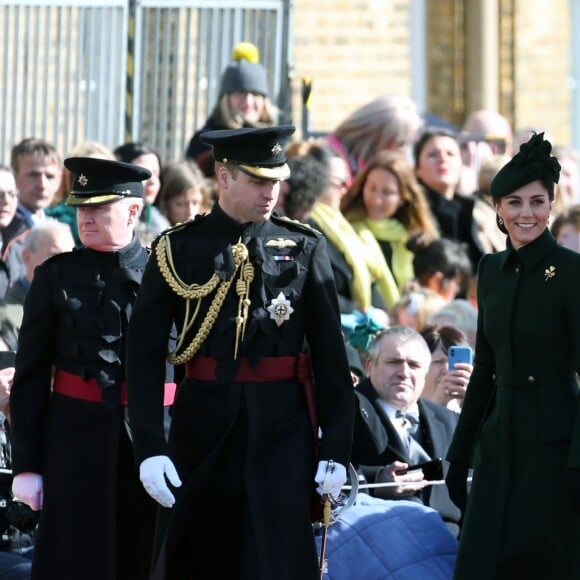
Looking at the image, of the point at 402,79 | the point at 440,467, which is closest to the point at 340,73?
the point at 402,79

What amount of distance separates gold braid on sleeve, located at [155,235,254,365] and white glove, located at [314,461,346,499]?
1.51 feet

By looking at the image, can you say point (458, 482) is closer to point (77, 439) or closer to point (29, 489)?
point (77, 439)

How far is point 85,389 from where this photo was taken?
670 centimetres

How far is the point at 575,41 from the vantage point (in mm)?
17344

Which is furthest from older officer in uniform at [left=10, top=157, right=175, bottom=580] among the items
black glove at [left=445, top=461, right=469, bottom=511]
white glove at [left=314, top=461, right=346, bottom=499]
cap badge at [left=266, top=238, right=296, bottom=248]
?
black glove at [left=445, top=461, right=469, bottom=511]

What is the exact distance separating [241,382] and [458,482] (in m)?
0.93

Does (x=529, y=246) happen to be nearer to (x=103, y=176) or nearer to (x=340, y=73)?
(x=103, y=176)

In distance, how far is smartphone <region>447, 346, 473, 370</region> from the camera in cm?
820

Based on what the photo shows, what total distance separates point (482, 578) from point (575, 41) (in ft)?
38.6

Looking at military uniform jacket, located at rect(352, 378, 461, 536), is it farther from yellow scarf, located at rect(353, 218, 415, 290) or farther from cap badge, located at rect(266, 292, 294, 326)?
yellow scarf, located at rect(353, 218, 415, 290)

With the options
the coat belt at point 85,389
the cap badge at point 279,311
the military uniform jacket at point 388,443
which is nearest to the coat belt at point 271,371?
the cap badge at point 279,311

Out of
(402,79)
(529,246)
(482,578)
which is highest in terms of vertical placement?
(402,79)

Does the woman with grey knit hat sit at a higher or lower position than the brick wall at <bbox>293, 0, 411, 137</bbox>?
lower

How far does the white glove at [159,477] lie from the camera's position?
5984 mm
